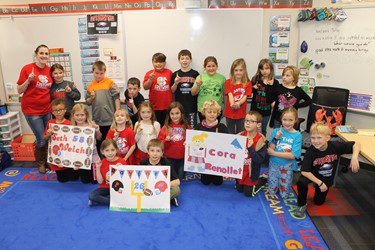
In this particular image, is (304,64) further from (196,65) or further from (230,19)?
(196,65)

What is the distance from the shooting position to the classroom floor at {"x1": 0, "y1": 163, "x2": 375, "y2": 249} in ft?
8.90

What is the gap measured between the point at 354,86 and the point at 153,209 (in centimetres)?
316

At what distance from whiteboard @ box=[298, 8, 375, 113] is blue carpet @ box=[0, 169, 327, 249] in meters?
1.93

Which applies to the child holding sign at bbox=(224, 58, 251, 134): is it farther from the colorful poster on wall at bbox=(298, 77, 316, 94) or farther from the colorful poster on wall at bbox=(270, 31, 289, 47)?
the colorful poster on wall at bbox=(298, 77, 316, 94)

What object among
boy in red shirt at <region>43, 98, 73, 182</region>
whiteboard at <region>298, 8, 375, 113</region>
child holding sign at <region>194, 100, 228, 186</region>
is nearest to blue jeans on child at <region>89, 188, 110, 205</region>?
boy in red shirt at <region>43, 98, 73, 182</region>

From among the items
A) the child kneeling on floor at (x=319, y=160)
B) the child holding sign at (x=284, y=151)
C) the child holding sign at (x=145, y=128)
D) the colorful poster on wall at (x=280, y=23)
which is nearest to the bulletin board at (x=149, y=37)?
the colorful poster on wall at (x=280, y=23)

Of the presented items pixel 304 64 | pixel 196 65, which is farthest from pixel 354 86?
pixel 196 65

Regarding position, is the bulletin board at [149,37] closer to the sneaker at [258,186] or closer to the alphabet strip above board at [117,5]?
the alphabet strip above board at [117,5]

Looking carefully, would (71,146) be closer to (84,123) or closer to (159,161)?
(84,123)

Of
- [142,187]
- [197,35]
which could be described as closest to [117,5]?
[197,35]

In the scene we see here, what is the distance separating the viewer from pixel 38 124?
4.06 m

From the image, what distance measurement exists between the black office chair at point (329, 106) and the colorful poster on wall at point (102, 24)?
3035 millimetres

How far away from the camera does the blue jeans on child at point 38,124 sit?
13.3 feet

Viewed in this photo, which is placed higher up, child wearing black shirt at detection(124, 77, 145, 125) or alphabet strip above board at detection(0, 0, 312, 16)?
alphabet strip above board at detection(0, 0, 312, 16)
